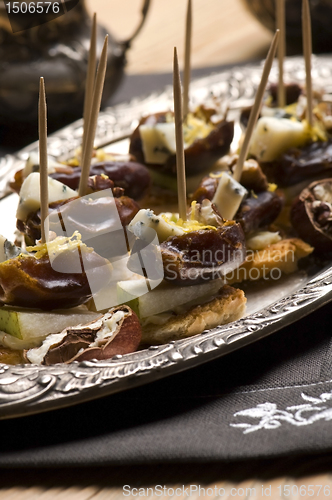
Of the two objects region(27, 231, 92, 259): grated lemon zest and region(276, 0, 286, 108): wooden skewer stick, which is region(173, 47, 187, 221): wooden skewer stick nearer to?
region(27, 231, 92, 259): grated lemon zest

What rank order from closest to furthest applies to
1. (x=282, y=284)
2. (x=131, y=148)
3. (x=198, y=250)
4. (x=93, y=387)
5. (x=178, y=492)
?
(x=178, y=492), (x=93, y=387), (x=198, y=250), (x=282, y=284), (x=131, y=148)

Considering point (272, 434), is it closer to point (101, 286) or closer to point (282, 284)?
point (101, 286)

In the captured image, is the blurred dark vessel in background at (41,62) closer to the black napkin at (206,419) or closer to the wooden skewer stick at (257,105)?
the wooden skewer stick at (257,105)

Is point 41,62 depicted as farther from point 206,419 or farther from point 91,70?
point 206,419

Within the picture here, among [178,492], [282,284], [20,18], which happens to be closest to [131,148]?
[282,284]

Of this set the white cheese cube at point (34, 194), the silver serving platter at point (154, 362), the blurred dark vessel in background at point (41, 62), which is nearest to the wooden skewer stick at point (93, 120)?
the white cheese cube at point (34, 194)

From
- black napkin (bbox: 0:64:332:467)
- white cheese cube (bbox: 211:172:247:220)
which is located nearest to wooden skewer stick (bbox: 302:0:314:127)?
white cheese cube (bbox: 211:172:247:220)
